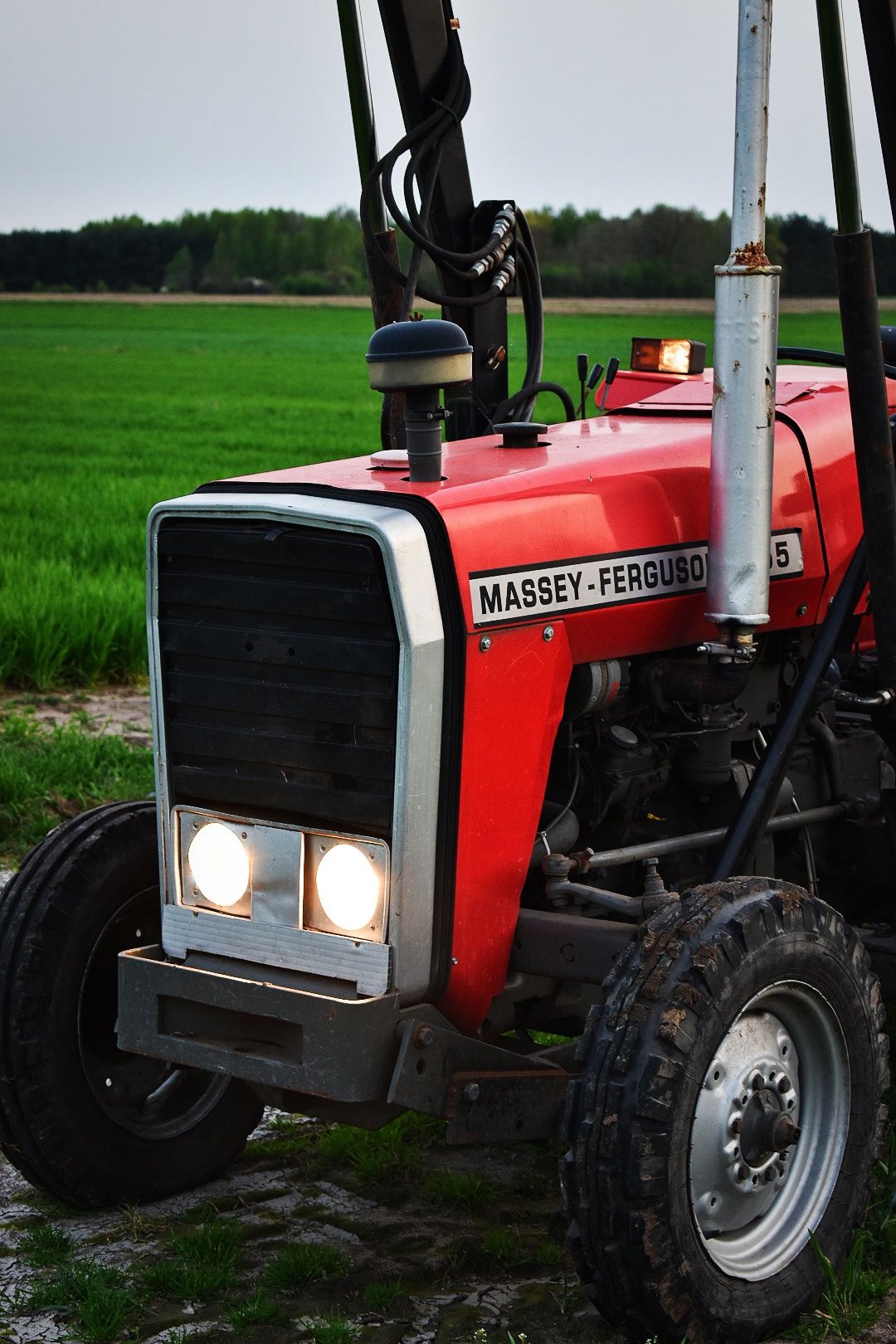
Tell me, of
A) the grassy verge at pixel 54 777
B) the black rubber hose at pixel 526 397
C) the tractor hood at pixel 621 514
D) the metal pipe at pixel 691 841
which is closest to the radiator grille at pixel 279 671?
the tractor hood at pixel 621 514

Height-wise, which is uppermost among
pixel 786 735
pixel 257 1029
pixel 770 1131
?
pixel 786 735

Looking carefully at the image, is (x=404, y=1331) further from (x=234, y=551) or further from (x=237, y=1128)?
(x=234, y=551)

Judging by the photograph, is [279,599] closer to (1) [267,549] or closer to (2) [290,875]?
(1) [267,549]

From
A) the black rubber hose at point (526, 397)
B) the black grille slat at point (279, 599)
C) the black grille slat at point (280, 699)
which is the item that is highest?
the black rubber hose at point (526, 397)

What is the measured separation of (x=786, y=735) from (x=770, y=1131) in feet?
2.47

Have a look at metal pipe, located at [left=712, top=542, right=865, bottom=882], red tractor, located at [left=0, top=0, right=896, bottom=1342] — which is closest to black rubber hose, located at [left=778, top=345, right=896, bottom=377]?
red tractor, located at [left=0, top=0, right=896, bottom=1342]

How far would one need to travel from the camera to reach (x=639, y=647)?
3.28m

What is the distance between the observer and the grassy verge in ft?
20.3

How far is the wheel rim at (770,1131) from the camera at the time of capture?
2.90m

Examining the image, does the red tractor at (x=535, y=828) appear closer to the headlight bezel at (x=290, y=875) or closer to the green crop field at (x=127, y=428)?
the headlight bezel at (x=290, y=875)

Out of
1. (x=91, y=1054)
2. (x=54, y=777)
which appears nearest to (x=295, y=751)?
(x=91, y=1054)

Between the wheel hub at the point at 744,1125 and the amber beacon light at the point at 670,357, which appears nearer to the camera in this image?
the wheel hub at the point at 744,1125

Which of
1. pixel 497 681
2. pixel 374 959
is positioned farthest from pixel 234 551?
pixel 374 959

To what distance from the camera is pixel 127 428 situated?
23594 millimetres
